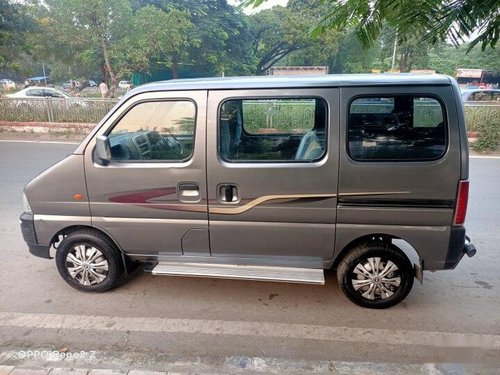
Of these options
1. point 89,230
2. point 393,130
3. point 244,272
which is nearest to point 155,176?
point 89,230

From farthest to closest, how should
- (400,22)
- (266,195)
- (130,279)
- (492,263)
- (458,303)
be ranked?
1. (492,263)
2. (130,279)
3. (458,303)
4. (266,195)
5. (400,22)

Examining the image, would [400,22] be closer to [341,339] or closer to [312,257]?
[312,257]

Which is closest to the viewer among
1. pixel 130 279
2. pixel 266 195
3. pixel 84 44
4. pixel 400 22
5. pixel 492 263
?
pixel 400 22

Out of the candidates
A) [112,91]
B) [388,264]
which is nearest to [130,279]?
[388,264]

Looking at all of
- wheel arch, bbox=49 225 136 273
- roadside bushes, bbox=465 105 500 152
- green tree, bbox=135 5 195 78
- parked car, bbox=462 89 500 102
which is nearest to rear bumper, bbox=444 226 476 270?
wheel arch, bbox=49 225 136 273

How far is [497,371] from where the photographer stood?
2.50 metres

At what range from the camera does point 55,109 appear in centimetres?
1289

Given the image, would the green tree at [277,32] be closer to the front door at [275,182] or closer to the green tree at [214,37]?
the green tree at [214,37]

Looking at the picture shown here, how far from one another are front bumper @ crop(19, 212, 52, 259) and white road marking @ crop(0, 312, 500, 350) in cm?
56

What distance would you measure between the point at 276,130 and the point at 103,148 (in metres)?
1.51

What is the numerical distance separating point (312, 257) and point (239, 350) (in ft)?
3.12

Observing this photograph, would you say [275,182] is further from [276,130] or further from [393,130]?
[393,130]

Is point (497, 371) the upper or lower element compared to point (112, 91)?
lower

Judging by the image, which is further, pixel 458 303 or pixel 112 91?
pixel 112 91
